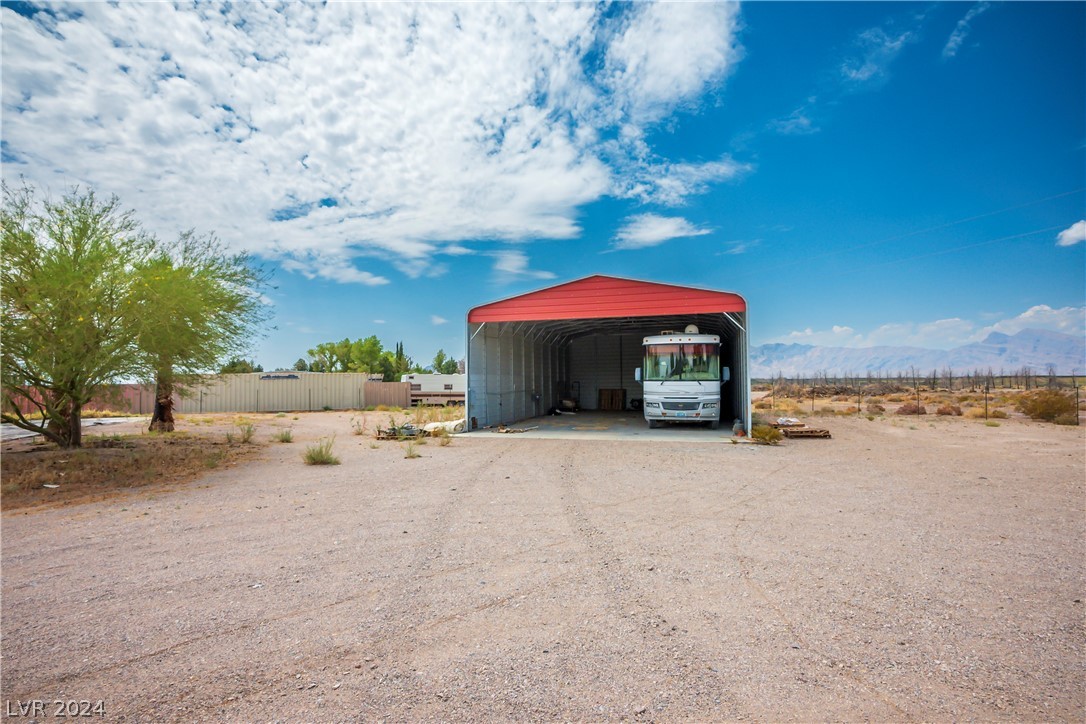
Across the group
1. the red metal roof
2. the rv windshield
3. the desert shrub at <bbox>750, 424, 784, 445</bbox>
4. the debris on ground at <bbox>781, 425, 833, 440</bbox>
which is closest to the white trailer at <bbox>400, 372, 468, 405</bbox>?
the red metal roof

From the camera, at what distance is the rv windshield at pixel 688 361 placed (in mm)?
17516

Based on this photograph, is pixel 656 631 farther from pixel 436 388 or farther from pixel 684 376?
pixel 436 388

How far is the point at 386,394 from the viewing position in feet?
131

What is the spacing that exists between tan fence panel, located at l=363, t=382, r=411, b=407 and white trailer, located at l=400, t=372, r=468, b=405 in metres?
1.04

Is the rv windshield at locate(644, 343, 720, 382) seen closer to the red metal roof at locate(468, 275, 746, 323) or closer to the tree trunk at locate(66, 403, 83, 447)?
the red metal roof at locate(468, 275, 746, 323)

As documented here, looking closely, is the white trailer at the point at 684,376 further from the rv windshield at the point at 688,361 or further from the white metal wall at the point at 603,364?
the white metal wall at the point at 603,364

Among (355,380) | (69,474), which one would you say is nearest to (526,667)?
(69,474)

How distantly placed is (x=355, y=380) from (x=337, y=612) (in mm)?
37493

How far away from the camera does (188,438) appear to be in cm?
1756

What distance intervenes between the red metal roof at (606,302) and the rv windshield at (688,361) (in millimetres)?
1152

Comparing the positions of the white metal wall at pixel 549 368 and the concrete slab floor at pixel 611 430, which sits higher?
the white metal wall at pixel 549 368

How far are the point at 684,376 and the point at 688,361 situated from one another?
0.50 meters

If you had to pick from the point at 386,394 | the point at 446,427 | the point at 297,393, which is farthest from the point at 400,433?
the point at 297,393

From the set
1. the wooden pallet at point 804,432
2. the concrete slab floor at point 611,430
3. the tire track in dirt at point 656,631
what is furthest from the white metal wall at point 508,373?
the tire track in dirt at point 656,631
